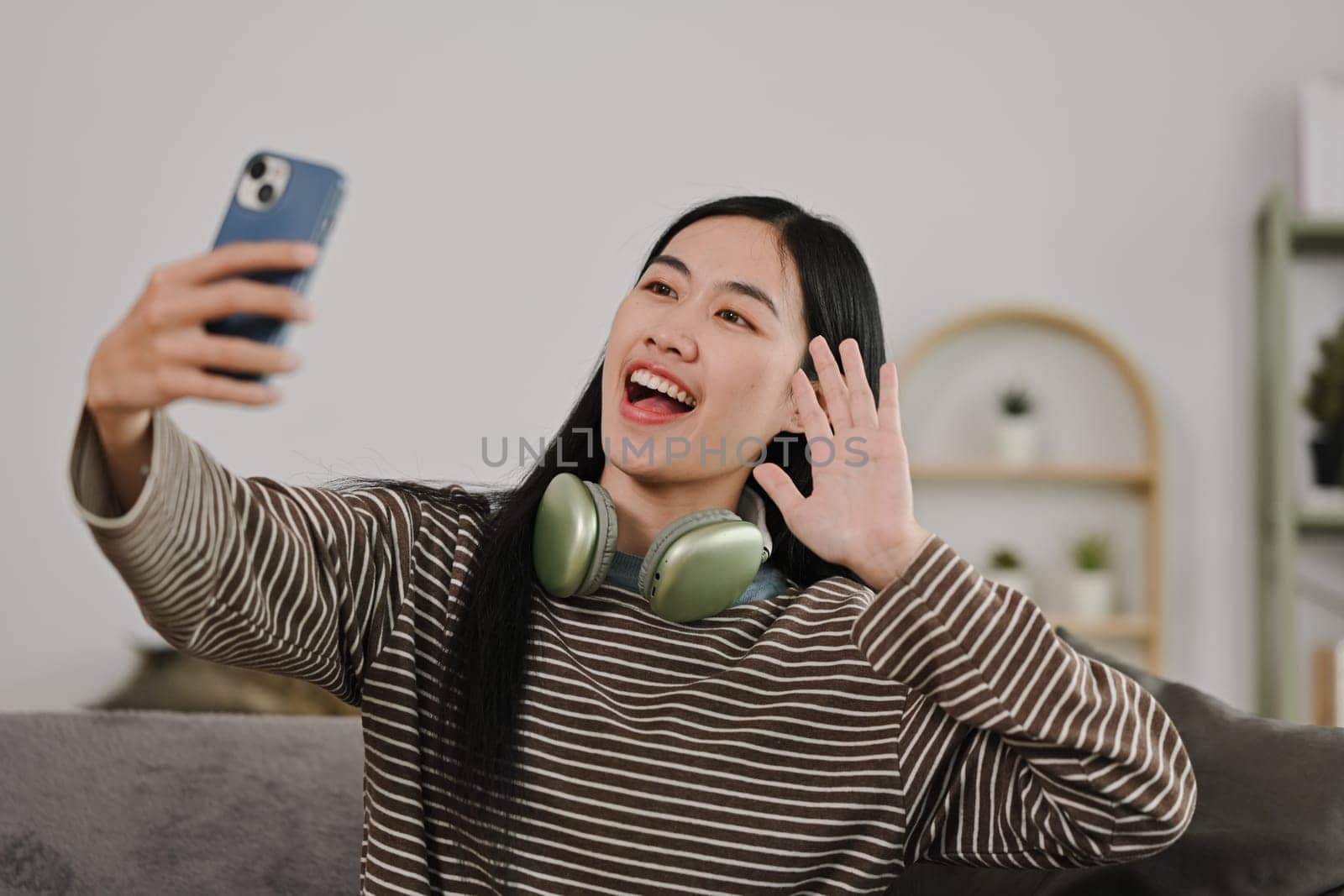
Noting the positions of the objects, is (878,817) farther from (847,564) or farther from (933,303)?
(933,303)

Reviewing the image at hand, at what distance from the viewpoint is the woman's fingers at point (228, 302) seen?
71 centimetres

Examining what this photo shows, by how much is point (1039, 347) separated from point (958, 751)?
236cm

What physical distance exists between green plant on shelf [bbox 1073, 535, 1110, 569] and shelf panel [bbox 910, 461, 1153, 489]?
0.53ft

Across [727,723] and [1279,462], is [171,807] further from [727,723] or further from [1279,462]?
[1279,462]

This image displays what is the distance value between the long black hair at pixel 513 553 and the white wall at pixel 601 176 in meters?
1.93

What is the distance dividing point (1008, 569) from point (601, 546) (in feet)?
7.34

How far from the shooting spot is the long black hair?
3.47ft

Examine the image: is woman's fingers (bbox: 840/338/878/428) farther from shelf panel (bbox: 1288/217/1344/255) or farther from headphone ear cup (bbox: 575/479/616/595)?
shelf panel (bbox: 1288/217/1344/255)

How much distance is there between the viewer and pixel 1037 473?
3.07 meters

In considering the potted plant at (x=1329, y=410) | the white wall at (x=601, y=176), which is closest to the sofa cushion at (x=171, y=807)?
the white wall at (x=601, y=176)

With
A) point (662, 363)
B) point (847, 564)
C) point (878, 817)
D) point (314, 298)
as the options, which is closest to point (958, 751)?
point (878, 817)

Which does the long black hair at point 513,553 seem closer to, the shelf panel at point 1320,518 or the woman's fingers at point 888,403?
the woman's fingers at point 888,403

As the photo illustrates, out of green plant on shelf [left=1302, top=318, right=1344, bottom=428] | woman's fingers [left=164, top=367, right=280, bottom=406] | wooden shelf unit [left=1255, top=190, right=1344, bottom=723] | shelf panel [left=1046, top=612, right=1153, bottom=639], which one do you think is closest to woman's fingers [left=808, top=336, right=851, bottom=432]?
woman's fingers [left=164, top=367, right=280, bottom=406]

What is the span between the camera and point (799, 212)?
1378mm
